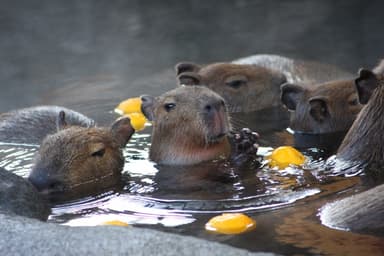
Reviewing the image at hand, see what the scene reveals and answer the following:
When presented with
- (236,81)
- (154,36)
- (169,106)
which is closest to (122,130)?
(169,106)

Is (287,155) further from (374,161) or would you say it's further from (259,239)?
(259,239)

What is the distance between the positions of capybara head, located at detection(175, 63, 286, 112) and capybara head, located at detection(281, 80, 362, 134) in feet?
3.44

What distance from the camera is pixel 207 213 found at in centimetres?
721

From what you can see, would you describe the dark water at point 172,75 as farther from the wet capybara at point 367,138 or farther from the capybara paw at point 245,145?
the capybara paw at point 245,145

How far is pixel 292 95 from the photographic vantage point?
10062mm

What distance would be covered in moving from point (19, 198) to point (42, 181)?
1084 millimetres

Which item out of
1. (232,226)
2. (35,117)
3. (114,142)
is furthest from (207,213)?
(35,117)

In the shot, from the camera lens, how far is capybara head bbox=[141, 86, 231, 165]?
343 inches

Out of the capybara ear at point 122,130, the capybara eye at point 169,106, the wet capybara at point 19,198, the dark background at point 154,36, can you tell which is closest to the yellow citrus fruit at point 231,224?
the wet capybara at point 19,198

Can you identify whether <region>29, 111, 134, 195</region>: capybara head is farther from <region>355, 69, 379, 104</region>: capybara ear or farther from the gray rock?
the gray rock

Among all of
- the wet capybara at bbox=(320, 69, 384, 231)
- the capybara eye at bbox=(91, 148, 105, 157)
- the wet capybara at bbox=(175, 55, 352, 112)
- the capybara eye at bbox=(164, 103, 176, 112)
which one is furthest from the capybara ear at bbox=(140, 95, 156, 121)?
the wet capybara at bbox=(320, 69, 384, 231)

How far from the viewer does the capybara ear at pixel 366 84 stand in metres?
7.58

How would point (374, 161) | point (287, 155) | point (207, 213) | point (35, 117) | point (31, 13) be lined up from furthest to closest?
point (31, 13) → point (35, 117) → point (287, 155) → point (374, 161) → point (207, 213)

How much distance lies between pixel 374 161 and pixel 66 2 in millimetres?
9296
